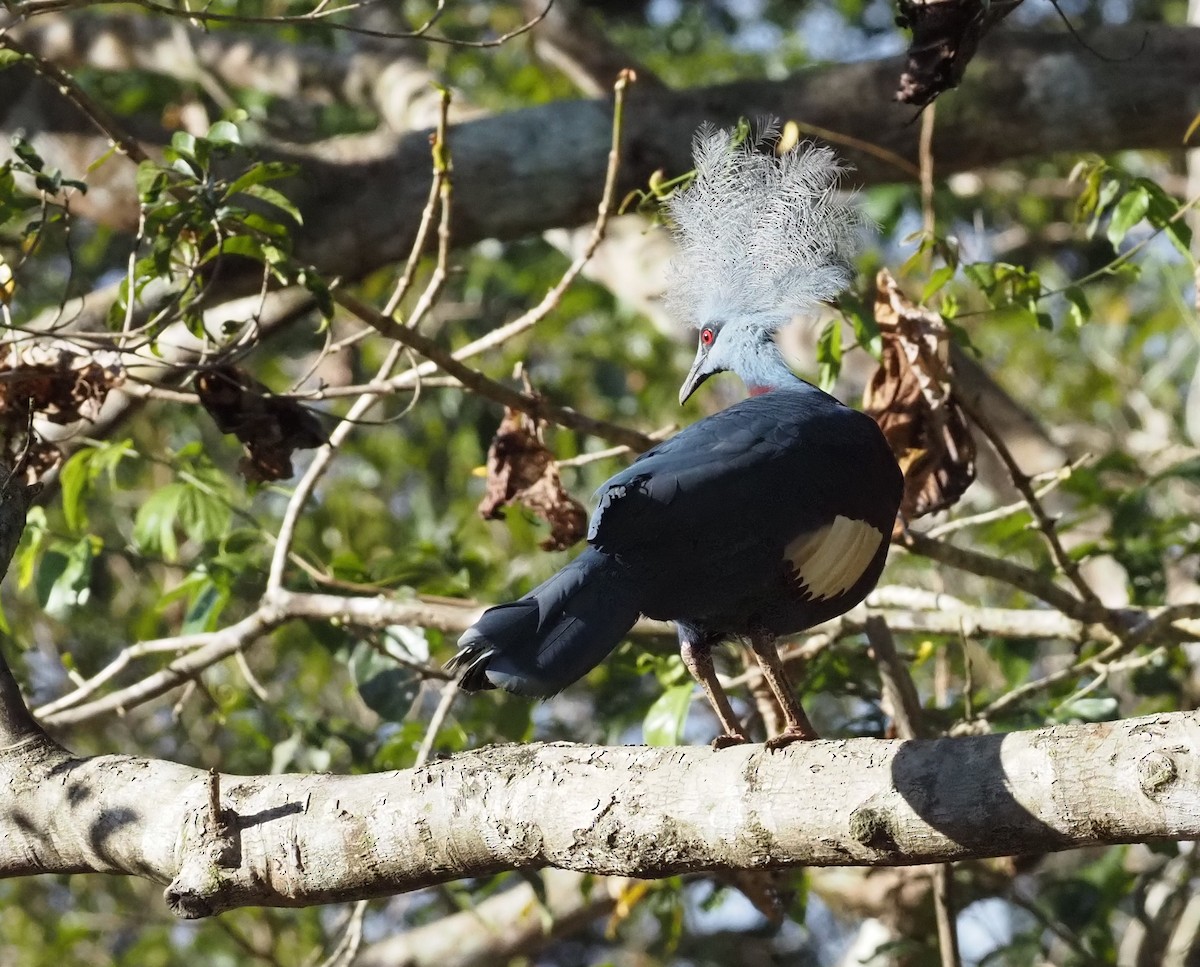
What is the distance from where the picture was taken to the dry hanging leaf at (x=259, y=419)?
10.5 ft

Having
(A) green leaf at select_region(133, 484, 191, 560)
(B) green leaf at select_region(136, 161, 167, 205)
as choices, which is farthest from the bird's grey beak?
(A) green leaf at select_region(133, 484, 191, 560)

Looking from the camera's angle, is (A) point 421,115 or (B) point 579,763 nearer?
(B) point 579,763

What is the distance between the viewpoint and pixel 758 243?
10.5ft

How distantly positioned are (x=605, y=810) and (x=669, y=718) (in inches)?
51.4

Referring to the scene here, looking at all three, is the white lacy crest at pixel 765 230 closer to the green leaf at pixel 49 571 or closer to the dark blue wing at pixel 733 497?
the dark blue wing at pixel 733 497

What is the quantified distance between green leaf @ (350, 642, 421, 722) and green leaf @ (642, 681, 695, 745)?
80cm

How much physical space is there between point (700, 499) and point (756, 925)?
3.98 m

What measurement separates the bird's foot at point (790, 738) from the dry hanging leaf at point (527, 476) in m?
0.97

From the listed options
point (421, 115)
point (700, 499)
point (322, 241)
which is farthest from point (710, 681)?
point (421, 115)

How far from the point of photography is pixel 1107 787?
70.9 inches

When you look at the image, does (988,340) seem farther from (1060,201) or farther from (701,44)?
(701,44)

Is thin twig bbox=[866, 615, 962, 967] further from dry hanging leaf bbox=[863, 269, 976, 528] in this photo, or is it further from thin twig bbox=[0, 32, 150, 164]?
thin twig bbox=[0, 32, 150, 164]

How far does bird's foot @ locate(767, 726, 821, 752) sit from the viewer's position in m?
2.16

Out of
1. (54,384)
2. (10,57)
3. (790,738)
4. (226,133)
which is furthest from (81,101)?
(790,738)
